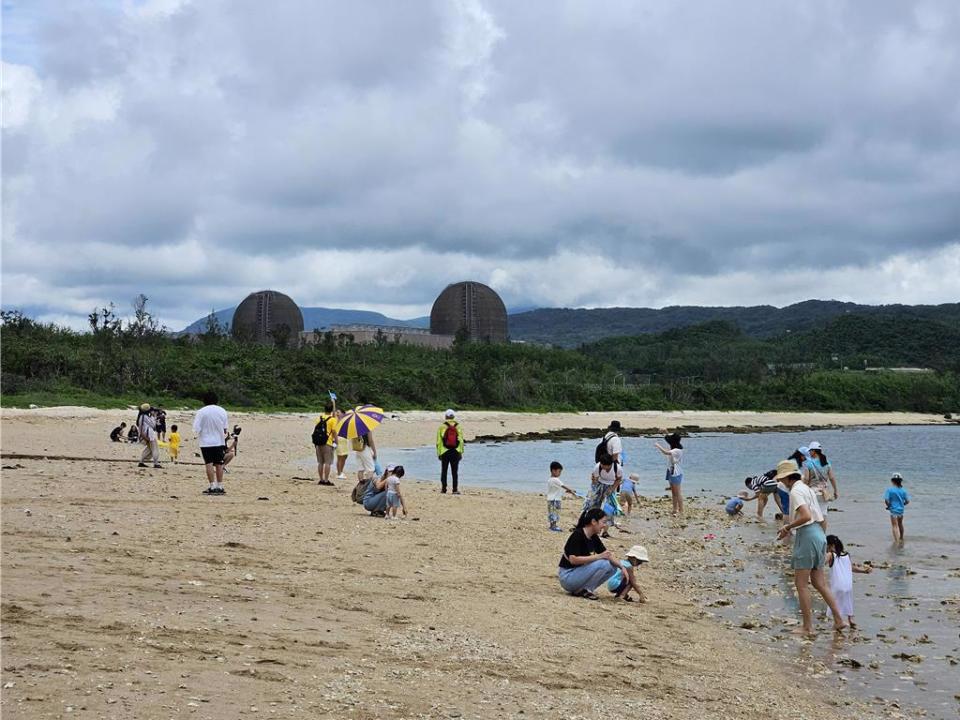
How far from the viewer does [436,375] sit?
61.8 metres

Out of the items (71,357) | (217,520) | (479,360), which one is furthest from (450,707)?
(479,360)

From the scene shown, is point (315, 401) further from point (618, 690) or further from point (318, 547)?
point (618, 690)

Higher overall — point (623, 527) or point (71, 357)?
point (71, 357)

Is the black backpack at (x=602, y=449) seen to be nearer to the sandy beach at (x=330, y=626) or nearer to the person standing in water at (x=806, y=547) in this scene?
the sandy beach at (x=330, y=626)

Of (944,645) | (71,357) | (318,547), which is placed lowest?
(944,645)

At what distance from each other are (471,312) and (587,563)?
7934 cm

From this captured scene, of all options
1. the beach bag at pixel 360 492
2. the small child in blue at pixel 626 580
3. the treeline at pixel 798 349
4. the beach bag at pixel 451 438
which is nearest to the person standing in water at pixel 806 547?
the small child in blue at pixel 626 580

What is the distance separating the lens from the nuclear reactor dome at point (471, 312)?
89.2 metres

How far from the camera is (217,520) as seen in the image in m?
12.4

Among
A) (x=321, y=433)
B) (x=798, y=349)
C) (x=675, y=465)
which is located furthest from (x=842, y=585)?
(x=798, y=349)

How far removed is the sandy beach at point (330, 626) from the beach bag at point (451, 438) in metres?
4.10

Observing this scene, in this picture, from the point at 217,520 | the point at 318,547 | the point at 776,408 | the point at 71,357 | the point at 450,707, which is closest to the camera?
the point at 450,707

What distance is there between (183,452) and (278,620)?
66.3 feet

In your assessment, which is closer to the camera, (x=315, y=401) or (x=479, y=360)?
(x=315, y=401)
